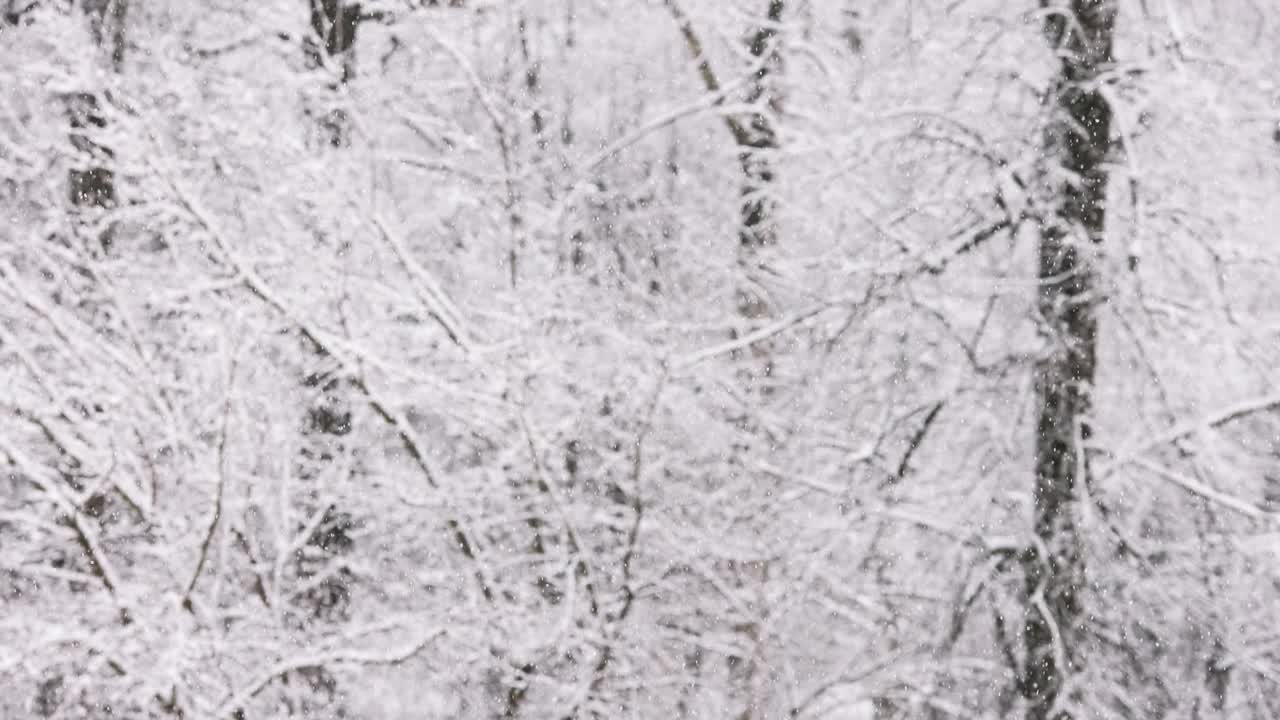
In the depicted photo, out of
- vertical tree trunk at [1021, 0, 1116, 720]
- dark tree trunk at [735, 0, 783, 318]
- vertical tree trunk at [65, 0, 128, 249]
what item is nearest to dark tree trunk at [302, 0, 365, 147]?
vertical tree trunk at [65, 0, 128, 249]

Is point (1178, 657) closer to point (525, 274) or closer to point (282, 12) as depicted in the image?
point (525, 274)

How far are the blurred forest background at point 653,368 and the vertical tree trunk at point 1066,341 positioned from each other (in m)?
0.02

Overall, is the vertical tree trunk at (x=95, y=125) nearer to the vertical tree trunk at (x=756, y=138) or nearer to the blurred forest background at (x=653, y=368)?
the blurred forest background at (x=653, y=368)

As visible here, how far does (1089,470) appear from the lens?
17.8 feet

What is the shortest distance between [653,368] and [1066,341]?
72.9 inches

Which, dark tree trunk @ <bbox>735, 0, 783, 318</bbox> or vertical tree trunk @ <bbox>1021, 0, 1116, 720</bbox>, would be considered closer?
vertical tree trunk @ <bbox>1021, 0, 1116, 720</bbox>

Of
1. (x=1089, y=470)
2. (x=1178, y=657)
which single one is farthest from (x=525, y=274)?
(x=1178, y=657)

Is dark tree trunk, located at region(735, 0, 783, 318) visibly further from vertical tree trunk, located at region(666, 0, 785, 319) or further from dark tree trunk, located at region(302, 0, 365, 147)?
dark tree trunk, located at region(302, 0, 365, 147)

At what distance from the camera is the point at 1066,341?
17.6ft

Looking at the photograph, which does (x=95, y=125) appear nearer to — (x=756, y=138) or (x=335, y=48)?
(x=335, y=48)

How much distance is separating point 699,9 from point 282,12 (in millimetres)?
2195

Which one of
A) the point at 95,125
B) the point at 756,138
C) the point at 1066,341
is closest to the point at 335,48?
the point at 95,125

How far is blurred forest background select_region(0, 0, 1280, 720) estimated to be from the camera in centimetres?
541

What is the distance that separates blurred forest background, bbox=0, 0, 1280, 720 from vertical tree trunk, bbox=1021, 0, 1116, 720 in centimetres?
2
